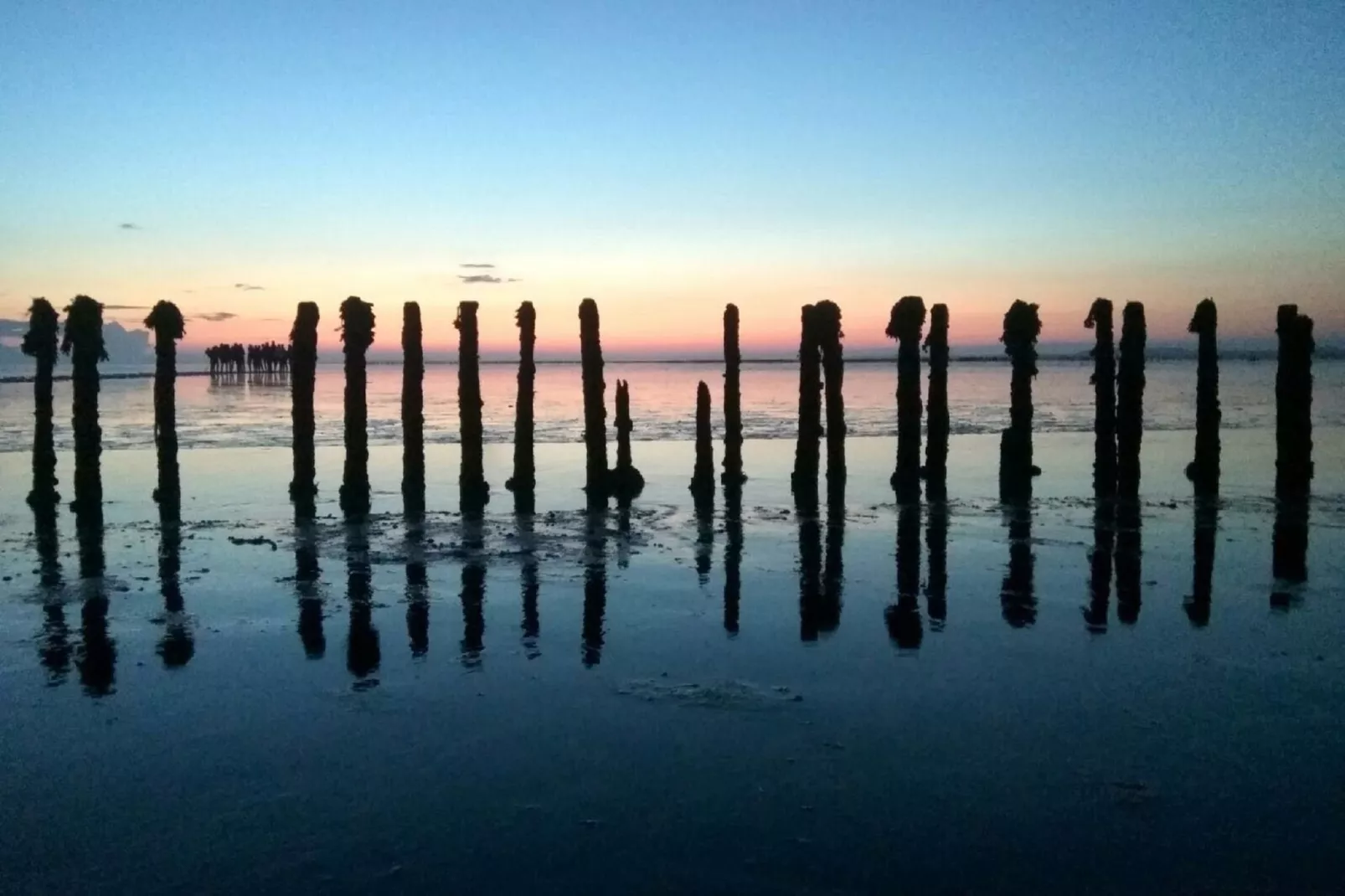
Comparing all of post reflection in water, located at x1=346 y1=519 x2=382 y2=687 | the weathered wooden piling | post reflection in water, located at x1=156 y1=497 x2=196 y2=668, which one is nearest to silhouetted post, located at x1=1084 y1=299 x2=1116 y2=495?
the weathered wooden piling

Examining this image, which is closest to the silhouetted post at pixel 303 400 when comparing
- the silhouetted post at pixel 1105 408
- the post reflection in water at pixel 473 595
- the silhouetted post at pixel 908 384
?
the post reflection in water at pixel 473 595

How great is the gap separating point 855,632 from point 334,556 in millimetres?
8010

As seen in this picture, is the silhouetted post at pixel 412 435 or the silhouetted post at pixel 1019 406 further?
the silhouetted post at pixel 1019 406

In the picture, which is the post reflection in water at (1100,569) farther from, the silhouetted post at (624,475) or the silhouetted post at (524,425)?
the silhouetted post at (524,425)

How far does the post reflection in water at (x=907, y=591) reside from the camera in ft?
33.5

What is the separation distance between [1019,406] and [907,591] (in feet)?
30.1

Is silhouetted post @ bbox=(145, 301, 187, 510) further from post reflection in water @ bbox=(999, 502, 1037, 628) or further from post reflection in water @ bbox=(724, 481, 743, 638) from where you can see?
post reflection in water @ bbox=(999, 502, 1037, 628)

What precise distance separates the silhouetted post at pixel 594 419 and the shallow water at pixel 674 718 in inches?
137

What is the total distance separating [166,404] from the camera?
1800 centimetres

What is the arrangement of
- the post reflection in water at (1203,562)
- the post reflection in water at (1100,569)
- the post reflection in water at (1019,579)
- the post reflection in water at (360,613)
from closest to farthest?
the post reflection in water at (360,613), the post reflection in water at (1100,569), the post reflection in water at (1019,579), the post reflection in water at (1203,562)

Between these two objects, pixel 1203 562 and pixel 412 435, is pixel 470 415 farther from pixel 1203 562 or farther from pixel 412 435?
pixel 1203 562

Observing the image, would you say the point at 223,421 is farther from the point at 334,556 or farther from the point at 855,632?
the point at 855,632

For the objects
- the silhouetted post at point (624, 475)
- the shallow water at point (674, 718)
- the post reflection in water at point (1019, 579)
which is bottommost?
the shallow water at point (674, 718)

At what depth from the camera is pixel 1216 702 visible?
8.16 m
